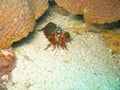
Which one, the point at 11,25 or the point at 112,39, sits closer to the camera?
the point at 11,25

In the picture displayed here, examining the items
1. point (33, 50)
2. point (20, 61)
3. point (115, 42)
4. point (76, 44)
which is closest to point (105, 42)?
point (115, 42)

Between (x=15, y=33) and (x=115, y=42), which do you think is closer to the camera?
(x=15, y=33)

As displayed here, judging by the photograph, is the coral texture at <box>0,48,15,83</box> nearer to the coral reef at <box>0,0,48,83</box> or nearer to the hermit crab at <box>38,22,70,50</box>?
the coral reef at <box>0,0,48,83</box>

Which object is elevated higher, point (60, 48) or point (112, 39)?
point (60, 48)

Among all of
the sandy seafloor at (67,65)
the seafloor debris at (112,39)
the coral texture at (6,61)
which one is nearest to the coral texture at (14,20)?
the coral texture at (6,61)

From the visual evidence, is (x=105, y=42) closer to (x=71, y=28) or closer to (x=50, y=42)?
(x=71, y=28)

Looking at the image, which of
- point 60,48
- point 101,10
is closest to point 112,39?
point 101,10

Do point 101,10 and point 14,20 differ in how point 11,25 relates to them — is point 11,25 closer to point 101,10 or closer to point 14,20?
point 14,20
